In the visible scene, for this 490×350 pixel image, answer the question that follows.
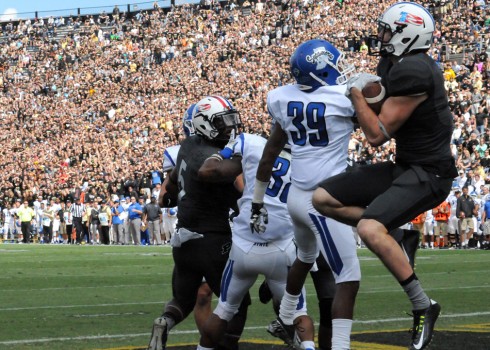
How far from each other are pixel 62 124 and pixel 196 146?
3475cm

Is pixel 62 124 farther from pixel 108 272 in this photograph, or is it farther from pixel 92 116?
pixel 108 272

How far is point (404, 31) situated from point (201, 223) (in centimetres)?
173

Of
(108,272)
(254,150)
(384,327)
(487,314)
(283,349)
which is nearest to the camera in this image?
(254,150)

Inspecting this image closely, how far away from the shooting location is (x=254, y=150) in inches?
255

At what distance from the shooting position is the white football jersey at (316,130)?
6109 millimetres

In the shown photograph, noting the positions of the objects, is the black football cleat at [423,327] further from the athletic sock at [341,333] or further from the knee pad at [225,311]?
the knee pad at [225,311]

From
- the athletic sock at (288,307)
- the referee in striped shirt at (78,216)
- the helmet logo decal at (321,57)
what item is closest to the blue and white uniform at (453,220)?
the referee in striped shirt at (78,216)

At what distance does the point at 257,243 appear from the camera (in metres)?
6.30

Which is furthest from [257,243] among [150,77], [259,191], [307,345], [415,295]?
[150,77]

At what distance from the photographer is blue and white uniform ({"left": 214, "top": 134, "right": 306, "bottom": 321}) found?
20.5 feet

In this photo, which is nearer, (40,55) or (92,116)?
(92,116)

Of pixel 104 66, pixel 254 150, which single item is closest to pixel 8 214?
pixel 104 66

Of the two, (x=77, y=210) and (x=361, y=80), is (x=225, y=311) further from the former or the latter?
(x=77, y=210)

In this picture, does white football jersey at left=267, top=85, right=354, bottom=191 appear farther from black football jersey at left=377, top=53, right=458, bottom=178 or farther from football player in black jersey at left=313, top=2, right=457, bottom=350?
black football jersey at left=377, top=53, right=458, bottom=178
